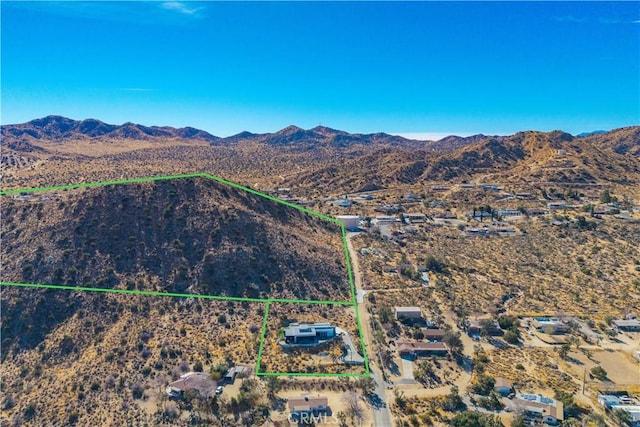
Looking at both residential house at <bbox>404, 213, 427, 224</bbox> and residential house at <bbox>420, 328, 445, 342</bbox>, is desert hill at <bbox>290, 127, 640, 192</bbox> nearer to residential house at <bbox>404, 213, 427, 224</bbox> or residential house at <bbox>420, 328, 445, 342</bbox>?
residential house at <bbox>404, 213, 427, 224</bbox>

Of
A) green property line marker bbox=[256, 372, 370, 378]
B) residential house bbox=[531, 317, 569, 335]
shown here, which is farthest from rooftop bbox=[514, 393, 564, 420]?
residential house bbox=[531, 317, 569, 335]

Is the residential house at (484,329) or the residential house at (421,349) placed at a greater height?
the residential house at (484,329)

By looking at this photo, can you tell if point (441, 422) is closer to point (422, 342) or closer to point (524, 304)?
point (422, 342)

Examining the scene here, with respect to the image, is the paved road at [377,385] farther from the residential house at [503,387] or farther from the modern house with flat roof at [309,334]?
the residential house at [503,387]

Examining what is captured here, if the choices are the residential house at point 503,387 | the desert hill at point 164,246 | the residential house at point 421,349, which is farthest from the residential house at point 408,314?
the residential house at point 503,387

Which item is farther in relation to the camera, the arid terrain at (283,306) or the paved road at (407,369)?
the paved road at (407,369)

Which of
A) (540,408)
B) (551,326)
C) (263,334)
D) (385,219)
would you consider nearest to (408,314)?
(551,326)
